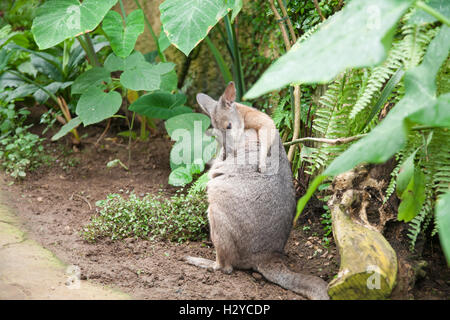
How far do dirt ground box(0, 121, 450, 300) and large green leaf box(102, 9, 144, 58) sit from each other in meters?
1.65

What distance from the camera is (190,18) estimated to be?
4.19 metres

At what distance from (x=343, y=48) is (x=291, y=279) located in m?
2.08

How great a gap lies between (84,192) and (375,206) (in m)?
3.46

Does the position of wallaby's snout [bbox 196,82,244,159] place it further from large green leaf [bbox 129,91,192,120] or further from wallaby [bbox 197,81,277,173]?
large green leaf [bbox 129,91,192,120]

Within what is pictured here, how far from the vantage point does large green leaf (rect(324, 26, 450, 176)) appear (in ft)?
5.72

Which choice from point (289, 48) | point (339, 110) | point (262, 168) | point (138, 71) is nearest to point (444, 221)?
point (339, 110)

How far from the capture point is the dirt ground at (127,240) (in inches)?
127

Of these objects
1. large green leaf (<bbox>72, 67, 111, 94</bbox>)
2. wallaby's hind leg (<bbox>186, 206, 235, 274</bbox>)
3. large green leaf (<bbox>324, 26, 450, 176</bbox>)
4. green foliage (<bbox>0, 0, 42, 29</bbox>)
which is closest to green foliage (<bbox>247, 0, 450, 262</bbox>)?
large green leaf (<bbox>324, 26, 450, 176</bbox>)

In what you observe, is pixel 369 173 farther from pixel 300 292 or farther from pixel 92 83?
pixel 92 83

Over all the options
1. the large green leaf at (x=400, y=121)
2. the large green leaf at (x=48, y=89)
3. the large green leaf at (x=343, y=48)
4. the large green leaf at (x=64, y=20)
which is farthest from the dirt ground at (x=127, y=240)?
the large green leaf at (x=343, y=48)

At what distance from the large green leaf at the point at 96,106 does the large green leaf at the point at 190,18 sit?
121 centimetres

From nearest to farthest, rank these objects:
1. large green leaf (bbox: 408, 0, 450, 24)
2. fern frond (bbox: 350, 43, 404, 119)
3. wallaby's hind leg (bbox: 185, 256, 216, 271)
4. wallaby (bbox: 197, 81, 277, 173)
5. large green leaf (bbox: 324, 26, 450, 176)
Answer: large green leaf (bbox: 324, 26, 450, 176) < large green leaf (bbox: 408, 0, 450, 24) < fern frond (bbox: 350, 43, 404, 119) < wallaby's hind leg (bbox: 185, 256, 216, 271) < wallaby (bbox: 197, 81, 277, 173)

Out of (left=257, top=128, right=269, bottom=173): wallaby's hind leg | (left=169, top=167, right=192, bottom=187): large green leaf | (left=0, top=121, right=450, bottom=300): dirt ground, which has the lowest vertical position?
(left=0, top=121, right=450, bottom=300): dirt ground
